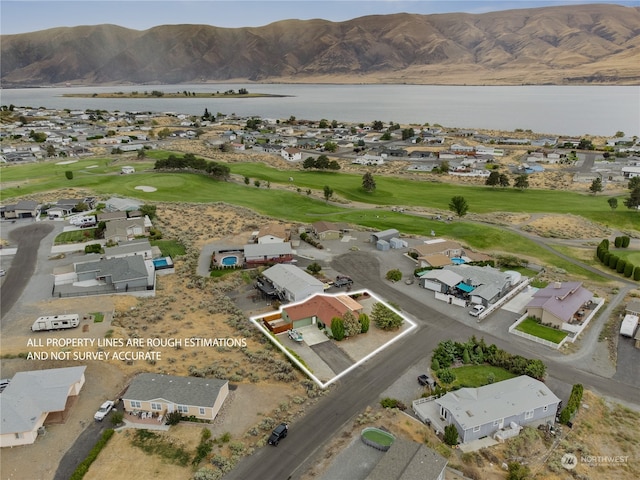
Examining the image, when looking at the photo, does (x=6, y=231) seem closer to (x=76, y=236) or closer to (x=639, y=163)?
(x=76, y=236)

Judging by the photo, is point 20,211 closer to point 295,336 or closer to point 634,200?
point 295,336

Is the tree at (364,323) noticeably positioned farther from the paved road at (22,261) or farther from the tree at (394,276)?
the paved road at (22,261)

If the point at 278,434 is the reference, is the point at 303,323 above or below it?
below

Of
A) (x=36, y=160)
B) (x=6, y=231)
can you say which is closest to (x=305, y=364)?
(x=6, y=231)

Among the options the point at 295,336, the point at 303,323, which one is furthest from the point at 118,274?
the point at 295,336

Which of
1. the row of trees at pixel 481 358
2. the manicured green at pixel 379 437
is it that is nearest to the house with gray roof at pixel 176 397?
the manicured green at pixel 379 437

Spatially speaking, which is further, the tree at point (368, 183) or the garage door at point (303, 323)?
the tree at point (368, 183)

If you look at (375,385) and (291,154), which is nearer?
(375,385)

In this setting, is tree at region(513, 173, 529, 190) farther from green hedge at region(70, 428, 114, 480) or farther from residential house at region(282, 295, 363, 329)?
green hedge at region(70, 428, 114, 480)
